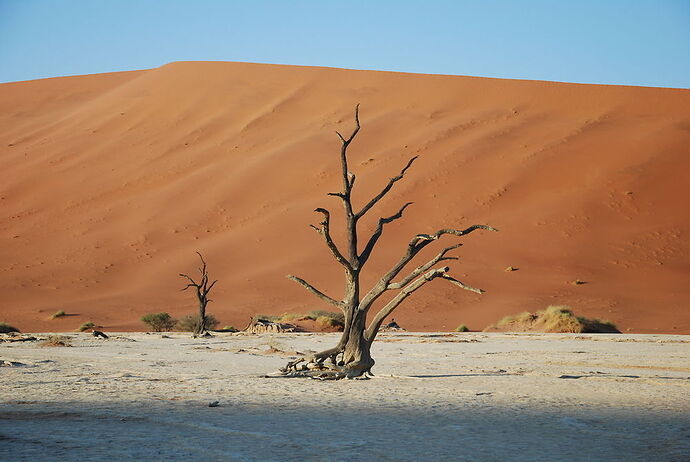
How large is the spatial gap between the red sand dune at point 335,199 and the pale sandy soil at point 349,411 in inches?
777

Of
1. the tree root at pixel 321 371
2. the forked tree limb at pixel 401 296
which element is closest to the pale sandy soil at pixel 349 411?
the tree root at pixel 321 371

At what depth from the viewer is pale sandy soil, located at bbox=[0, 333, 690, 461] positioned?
6086mm

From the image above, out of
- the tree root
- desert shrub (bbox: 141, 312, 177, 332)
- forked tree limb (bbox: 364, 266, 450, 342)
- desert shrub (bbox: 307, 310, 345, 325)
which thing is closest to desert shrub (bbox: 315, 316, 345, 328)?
desert shrub (bbox: 307, 310, 345, 325)

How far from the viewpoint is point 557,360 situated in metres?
15.5

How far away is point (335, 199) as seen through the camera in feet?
158

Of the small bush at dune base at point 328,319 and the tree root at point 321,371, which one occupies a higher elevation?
→ the small bush at dune base at point 328,319

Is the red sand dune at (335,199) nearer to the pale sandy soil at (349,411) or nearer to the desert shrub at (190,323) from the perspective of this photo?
the desert shrub at (190,323)

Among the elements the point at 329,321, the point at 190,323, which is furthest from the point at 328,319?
the point at 190,323

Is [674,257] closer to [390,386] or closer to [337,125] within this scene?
[337,125]

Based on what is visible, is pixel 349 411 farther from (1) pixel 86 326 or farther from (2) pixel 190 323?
(1) pixel 86 326

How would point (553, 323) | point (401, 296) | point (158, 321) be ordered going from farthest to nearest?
point (158, 321) → point (553, 323) → point (401, 296)

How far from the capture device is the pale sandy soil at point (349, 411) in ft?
20.0

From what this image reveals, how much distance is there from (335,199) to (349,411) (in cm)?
4020

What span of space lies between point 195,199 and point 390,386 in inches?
1595
